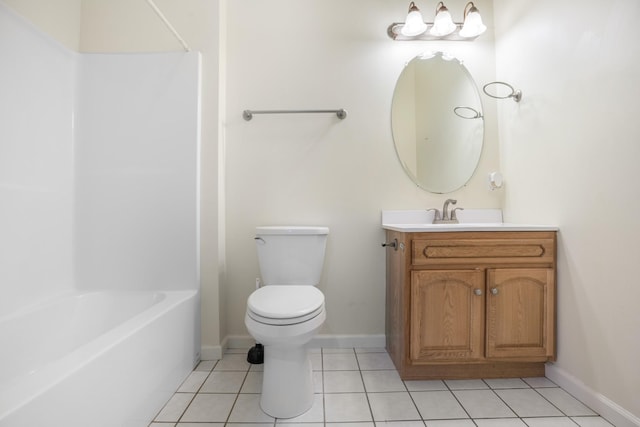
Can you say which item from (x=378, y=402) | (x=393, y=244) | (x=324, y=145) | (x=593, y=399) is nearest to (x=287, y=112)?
(x=324, y=145)

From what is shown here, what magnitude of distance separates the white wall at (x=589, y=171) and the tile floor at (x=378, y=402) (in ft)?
0.64

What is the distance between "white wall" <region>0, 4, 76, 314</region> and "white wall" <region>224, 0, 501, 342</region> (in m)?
0.86

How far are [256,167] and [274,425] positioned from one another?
1354mm

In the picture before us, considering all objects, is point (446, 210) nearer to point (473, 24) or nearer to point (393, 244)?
point (393, 244)

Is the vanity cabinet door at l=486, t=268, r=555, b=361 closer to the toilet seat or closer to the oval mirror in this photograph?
the oval mirror

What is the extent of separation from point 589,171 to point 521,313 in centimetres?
72

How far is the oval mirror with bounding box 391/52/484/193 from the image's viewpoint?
186 centimetres

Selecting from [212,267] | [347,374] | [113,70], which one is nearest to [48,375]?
[212,267]

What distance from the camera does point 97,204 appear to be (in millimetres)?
1644

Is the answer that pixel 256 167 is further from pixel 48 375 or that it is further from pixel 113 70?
pixel 48 375

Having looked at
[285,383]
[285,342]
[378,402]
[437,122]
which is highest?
[437,122]

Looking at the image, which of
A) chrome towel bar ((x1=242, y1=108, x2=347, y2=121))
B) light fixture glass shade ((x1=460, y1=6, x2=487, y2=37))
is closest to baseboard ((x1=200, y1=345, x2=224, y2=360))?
chrome towel bar ((x1=242, y1=108, x2=347, y2=121))

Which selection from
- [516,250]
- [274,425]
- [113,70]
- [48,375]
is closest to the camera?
[48,375]

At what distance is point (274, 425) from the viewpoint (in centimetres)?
115
